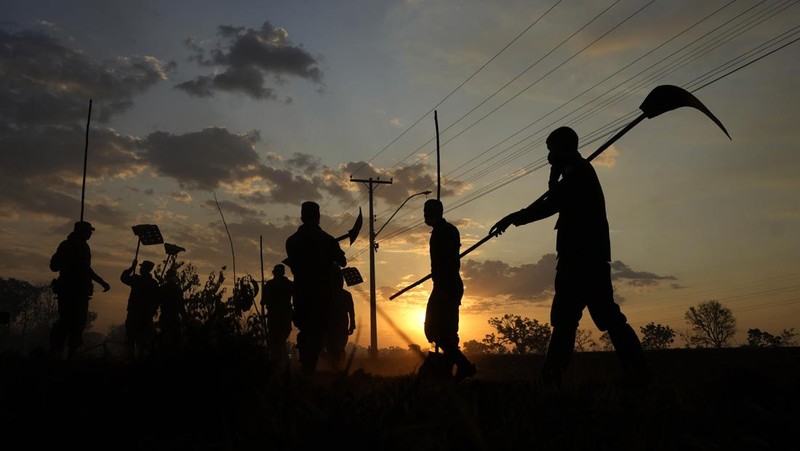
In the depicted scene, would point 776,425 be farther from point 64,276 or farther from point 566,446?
point 64,276

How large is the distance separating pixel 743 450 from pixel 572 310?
88.2 inches

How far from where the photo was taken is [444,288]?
21.2 ft

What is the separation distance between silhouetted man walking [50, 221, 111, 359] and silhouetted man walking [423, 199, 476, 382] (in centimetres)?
571

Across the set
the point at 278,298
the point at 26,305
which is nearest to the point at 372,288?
the point at 278,298

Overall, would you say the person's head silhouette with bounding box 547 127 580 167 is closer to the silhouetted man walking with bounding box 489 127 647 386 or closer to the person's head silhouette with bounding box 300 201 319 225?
the silhouetted man walking with bounding box 489 127 647 386

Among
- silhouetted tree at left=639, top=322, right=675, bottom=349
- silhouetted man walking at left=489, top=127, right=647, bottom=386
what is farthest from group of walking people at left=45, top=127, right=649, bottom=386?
silhouetted tree at left=639, top=322, right=675, bottom=349

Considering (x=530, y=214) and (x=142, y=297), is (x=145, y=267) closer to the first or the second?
(x=142, y=297)

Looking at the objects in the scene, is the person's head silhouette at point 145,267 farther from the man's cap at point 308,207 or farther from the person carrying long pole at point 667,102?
the person carrying long pole at point 667,102

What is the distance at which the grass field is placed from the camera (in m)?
2.15

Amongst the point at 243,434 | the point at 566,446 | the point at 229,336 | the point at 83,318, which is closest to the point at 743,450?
the point at 566,446

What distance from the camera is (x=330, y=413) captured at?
2199 millimetres

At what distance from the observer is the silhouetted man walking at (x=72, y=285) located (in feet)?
29.2

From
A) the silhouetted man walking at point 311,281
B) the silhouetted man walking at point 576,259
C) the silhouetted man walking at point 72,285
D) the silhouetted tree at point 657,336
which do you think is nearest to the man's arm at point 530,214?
the silhouetted man walking at point 576,259

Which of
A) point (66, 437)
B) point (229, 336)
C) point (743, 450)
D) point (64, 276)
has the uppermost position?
point (64, 276)
